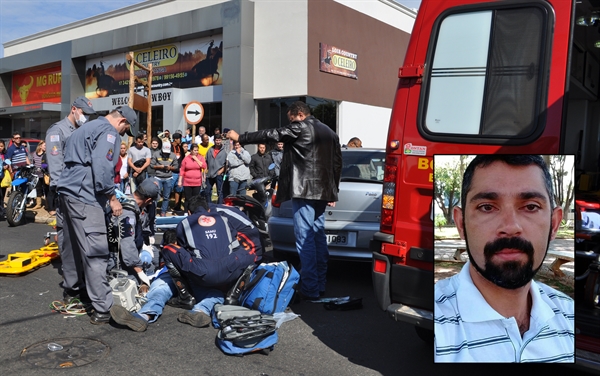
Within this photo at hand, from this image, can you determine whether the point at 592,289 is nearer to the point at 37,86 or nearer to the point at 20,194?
the point at 20,194

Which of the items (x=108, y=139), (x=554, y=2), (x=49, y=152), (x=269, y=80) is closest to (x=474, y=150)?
(x=554, y=2)

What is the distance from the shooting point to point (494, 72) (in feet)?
11.1

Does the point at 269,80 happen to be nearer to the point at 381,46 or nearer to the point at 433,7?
the point at 381,46

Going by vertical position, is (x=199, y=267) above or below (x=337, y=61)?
below

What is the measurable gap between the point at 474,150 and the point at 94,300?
345 cm

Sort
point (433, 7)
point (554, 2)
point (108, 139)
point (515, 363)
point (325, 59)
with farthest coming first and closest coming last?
point (325, 59)
point (108, 139)
point (433, 7)
point (554, 2)
point (515, 363)

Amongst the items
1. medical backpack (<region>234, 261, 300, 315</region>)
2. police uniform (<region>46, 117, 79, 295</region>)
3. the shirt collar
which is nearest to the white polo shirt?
the shirt collar

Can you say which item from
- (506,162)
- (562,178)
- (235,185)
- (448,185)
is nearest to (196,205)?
(448,185)

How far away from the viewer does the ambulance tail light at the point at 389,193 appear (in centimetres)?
378

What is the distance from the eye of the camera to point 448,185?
3164mm

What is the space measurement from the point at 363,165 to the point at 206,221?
2.38 meters

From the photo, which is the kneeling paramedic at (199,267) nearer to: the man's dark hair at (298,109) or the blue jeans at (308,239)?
the blue jeans at (308,239)

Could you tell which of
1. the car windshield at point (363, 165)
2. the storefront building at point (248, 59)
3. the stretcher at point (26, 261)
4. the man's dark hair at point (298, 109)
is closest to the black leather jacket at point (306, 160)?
the man's dark hair at point (298, 109)

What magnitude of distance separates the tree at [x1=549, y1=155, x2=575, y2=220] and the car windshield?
3.42 m
